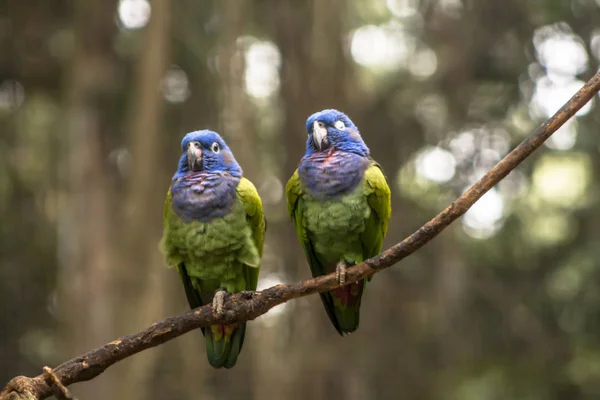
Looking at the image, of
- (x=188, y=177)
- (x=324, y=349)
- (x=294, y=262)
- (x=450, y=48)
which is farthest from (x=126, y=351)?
(x=450, y=48)

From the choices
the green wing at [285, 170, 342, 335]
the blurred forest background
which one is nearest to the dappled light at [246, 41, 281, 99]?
the blurred forest background

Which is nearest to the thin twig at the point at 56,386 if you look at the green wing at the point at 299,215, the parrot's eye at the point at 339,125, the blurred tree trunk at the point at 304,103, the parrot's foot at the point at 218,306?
the parrot's foot at the point at 218,306

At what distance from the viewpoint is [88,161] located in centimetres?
819

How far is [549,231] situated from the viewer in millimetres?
10344

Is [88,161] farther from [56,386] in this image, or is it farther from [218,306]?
A: [56,386]

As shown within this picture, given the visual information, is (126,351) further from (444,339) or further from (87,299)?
(444,339)

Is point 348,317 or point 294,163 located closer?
point 348,317

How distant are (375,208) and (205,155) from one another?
67 cm

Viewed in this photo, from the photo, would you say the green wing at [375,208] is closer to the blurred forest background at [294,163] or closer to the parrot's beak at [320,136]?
the parrot's beak at [320,136]

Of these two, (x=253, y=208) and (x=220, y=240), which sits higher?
(x=253, y=208)

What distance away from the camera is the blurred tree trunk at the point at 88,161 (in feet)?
25.6

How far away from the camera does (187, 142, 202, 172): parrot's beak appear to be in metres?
2.53

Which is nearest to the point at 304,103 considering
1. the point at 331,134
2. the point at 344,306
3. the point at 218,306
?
the point at 331,134

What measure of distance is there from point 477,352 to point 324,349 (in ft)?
10.5
